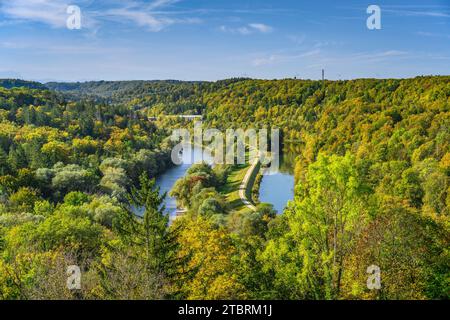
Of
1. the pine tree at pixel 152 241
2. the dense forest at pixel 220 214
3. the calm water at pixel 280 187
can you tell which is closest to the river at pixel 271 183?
the calm water at pixel 280 187

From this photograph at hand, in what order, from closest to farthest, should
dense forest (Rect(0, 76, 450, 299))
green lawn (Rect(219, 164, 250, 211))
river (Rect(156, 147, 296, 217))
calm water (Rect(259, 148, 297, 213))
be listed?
dense forest (Rect(0, 76, 450, 299)) < green lawn (Rect(219, 164, 250, 211)) < river (Rect(156, 147, 296, 217)) < calm water (Rect(259, 148, 297, 213))

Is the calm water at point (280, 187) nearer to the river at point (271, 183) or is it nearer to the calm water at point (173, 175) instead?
the river at point (271, 183)

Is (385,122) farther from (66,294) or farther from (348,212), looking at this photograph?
(66,294)

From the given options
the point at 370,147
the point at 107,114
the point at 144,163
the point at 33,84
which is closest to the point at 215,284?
the point at 370,147

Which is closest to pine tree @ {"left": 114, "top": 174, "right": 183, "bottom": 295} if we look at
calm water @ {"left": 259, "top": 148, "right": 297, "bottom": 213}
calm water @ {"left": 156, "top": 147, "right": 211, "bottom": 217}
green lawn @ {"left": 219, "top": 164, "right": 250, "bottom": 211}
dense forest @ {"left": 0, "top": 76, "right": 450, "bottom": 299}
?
dense forest @ {"left": 0, "top": 76, "right": 450, "bottom": 299}

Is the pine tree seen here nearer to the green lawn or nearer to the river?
the green lawn

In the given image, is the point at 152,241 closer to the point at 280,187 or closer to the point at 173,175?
the point at 280,187
